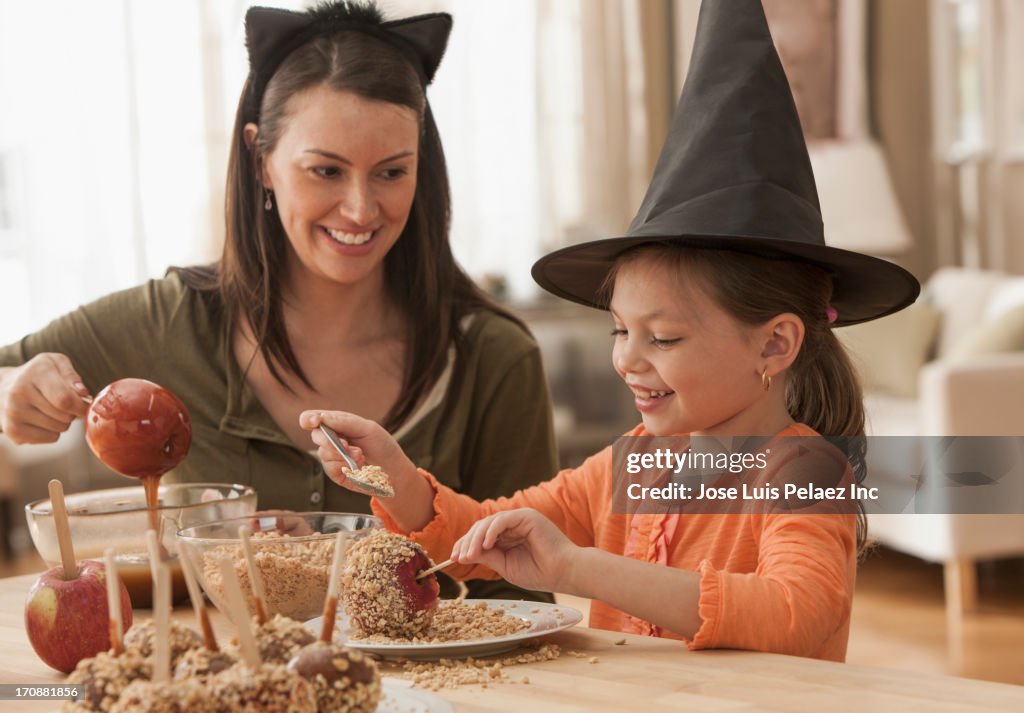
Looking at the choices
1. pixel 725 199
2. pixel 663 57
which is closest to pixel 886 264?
pixel 725 199

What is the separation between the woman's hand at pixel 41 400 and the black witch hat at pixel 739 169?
662mm

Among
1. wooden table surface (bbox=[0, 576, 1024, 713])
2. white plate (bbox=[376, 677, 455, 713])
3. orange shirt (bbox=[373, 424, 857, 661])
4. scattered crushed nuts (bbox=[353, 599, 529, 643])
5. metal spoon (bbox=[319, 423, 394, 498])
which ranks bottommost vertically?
wooden table surface (bbox=[0, 576, 1024, 713])

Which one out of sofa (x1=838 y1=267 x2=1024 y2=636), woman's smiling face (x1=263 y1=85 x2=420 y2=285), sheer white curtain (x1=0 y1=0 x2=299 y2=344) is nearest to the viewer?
woman's smiling face (x1=263 y1=85 x2=420 y2=285)

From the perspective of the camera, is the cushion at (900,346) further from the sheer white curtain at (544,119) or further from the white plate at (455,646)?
the white plate at (455,646)

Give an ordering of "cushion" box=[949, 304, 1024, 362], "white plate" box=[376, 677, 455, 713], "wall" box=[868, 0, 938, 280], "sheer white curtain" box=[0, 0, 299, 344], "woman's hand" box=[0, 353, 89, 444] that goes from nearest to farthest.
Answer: "white plate" box=[376, 677, 455, 713] < "woman's hand" box=[0, 353, 89, 444] < "cushion" box=[949, 304, 1024, 362] < "sheer white curtain" box=[0, 0, 299, 344] < "wall" box=[868, 0, 938, 280]

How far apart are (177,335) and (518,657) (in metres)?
0.97

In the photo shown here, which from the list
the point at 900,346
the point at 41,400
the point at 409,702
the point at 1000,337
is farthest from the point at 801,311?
the point at 900,346

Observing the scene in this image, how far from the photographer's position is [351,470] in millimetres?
1412

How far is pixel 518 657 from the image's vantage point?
46.2 inches

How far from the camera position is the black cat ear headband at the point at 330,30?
6.09 ft

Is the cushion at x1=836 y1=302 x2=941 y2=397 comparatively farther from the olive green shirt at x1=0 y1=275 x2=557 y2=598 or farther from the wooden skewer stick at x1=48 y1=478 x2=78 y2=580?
the wooden skewer stick at x1=48 y1=478 x2=78 y2=580

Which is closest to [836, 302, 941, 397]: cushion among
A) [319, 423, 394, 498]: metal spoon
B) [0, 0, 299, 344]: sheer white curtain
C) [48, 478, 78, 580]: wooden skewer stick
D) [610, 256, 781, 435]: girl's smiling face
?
[0, 0, 299, 344]: sheer white curtain

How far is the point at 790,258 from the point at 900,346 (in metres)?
3.53

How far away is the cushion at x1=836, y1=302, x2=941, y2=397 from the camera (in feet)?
15.5
